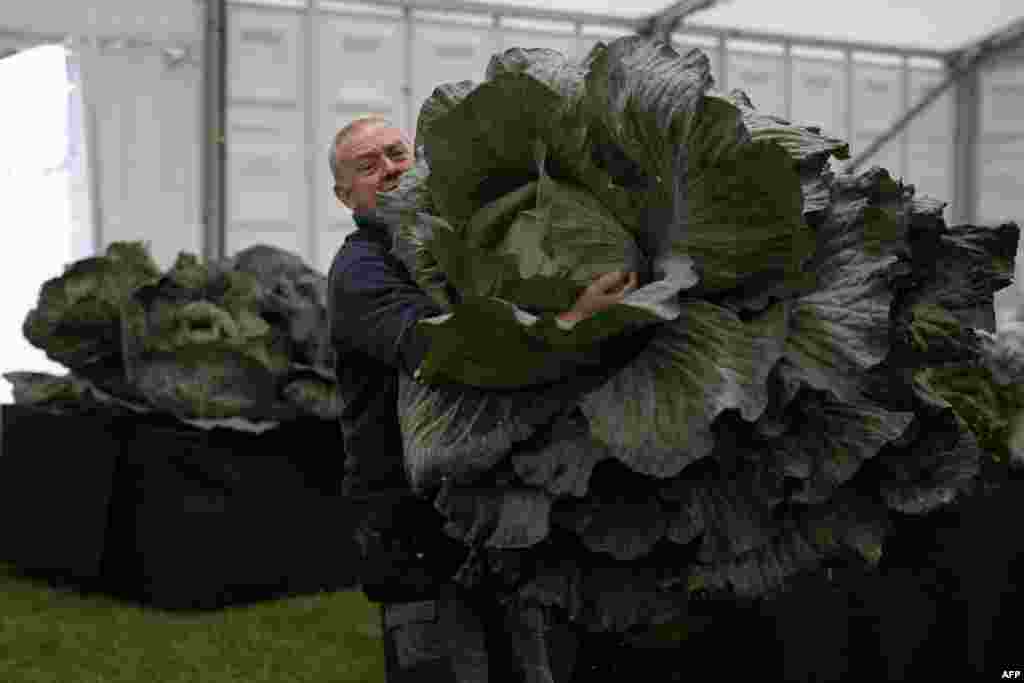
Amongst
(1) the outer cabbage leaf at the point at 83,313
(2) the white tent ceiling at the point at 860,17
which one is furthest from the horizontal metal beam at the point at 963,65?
(1) the outer cabbage leaf at the point at 83,313

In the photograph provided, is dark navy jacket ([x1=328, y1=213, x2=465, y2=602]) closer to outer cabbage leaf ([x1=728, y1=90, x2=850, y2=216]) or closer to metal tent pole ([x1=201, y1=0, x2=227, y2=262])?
outer cabbage leaf ([x1=728, y1=90, x2=850, y2=216])

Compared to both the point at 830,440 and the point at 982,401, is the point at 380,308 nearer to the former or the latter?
the point at 830,440

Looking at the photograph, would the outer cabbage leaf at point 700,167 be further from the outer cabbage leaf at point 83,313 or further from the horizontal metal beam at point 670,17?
the horizontal metal beam at point 670,17

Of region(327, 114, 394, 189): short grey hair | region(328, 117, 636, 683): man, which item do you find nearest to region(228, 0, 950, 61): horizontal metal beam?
region(327, 114, 394, 189): short grey hair

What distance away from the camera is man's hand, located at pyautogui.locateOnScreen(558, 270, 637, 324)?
142cm

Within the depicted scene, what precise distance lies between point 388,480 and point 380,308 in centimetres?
32

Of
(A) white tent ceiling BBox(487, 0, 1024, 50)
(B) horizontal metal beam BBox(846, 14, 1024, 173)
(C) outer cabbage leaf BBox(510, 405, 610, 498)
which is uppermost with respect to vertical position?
(A) white tent ceiling BBox(487, 0, 1024, 50)

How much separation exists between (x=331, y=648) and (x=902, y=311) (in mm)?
2647

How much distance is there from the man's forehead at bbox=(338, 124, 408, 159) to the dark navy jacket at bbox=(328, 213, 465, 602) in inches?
5.9

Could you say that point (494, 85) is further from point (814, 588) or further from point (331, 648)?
point (331, 648)

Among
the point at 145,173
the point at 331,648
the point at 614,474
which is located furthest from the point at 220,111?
the point at 614,474

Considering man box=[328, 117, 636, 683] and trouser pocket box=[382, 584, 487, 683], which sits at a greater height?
man box=[328, 117, 636, 683]

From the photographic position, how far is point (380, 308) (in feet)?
5.89

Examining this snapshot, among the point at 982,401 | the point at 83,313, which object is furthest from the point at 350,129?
the point at 83,313
